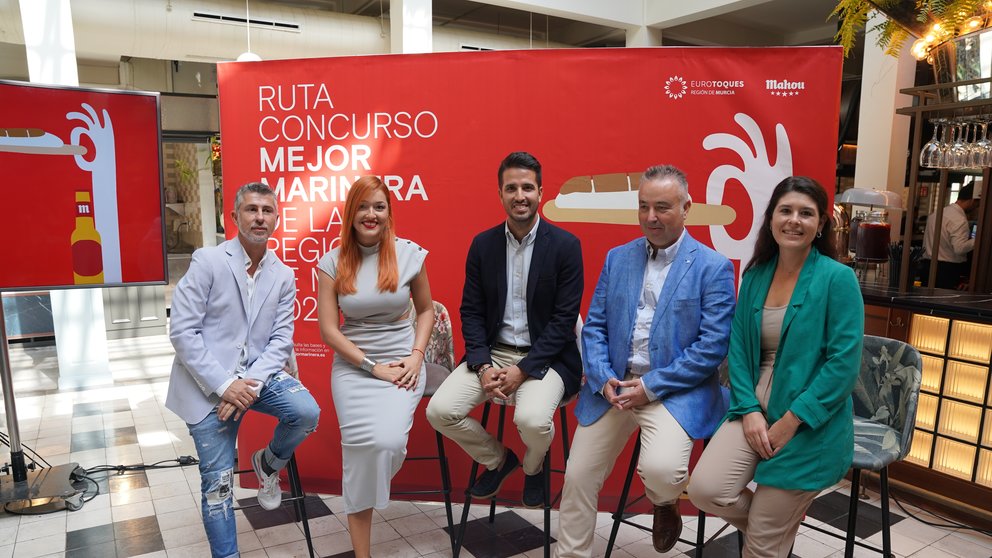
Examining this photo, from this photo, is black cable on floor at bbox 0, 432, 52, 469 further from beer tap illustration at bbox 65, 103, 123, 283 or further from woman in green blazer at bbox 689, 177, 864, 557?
woman in green blazer at bbox 689, 177, 864, 557

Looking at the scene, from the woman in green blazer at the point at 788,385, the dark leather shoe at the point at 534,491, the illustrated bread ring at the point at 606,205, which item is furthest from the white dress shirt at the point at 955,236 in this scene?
the dark leather shoe at the point at 534,491

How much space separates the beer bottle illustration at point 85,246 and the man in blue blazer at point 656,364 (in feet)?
8.12

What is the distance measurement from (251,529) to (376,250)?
1422mm

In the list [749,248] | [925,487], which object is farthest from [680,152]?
[925,487]

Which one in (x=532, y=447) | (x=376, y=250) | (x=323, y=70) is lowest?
(x=532, y=447)

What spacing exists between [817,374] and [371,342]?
1.63 meters

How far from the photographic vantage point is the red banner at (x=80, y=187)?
304cm

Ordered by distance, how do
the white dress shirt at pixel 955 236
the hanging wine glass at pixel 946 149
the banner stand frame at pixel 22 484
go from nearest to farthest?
the banner stand frame at pixel 22 484, the hanging wine glass at pixel 946 149, the white dress shirt at pixel 955 236

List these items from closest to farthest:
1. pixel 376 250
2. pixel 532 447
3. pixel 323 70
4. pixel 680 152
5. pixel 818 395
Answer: pixel 818 395, pixel 532 447, pixel 376 250, pixel 680 152, pixel 323 70

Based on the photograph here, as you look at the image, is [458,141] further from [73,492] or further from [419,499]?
[73,492]

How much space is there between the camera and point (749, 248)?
295cm

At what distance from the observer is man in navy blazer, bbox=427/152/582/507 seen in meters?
2.50

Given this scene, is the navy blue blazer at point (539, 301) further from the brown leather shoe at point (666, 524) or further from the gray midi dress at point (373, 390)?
A: the brown leather shoe at point (666, 524)

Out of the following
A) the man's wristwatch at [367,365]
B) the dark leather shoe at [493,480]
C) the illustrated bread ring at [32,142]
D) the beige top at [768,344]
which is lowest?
the dark leather shoe at [493,480]
